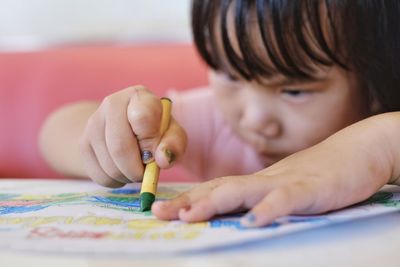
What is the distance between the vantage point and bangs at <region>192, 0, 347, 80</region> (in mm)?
584

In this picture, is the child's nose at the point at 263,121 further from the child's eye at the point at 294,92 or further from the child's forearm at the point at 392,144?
the child's forearm at the point at 392,144

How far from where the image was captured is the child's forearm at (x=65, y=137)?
0.75 metres

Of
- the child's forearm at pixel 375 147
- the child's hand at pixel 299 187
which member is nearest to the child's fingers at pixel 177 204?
the child's hand at pixel 299 187

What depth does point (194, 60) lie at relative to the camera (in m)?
1.11

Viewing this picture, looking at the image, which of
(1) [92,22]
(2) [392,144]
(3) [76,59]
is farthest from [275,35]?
(1) [92,22]

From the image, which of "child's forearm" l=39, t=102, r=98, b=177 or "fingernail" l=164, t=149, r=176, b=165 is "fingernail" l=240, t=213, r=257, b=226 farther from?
"child's forearm" l=39, t=102, r=98, b=177

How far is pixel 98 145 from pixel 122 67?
0.62 metres

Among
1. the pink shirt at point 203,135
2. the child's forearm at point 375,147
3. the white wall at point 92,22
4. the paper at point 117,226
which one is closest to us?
the paper at point 117,226

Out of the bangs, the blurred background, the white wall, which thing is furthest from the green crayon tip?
the white wall

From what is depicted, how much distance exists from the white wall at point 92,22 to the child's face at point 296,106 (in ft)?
Answer: 1.93

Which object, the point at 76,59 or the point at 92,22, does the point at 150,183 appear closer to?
the point at 76,59

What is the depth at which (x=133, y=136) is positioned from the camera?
0.43 metres

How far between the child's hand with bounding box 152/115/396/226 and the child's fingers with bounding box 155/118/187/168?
0.06m

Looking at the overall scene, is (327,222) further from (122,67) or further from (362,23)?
(122,67)
